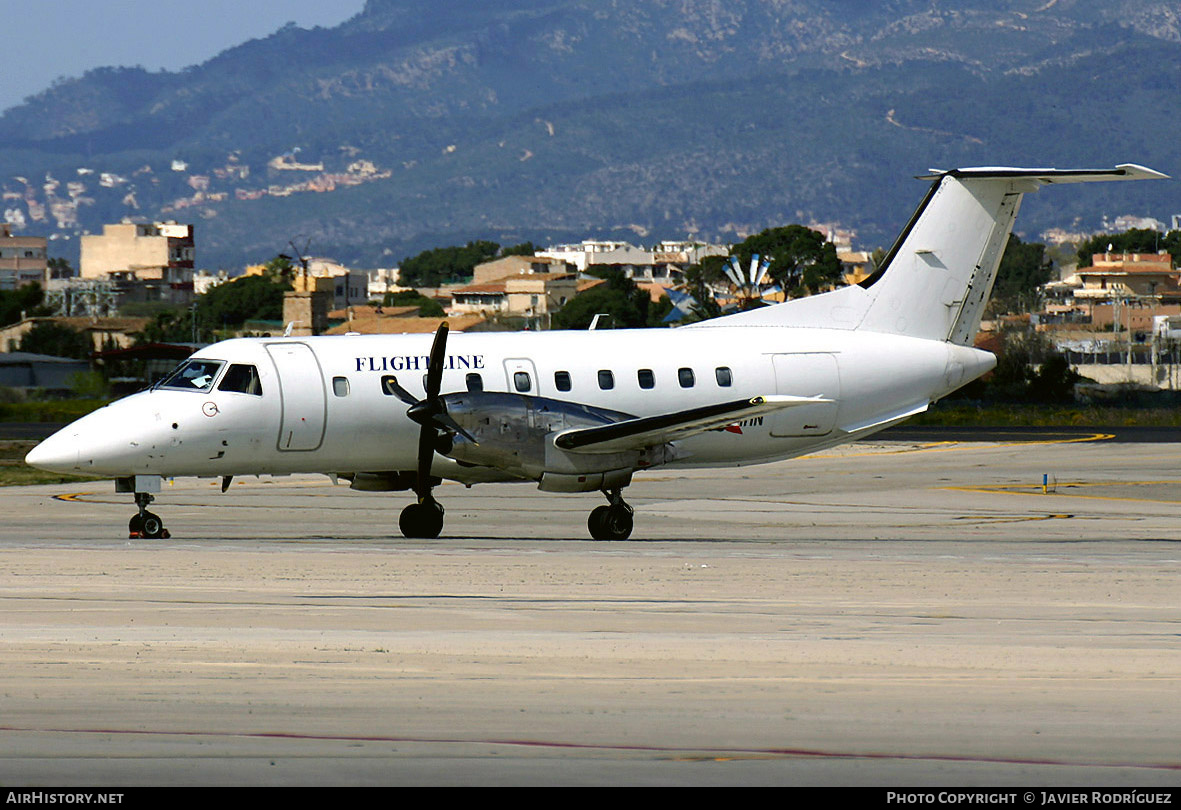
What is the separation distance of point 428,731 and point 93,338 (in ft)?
424

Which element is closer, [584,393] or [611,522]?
[611,522]

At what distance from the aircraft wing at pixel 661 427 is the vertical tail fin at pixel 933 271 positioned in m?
3.98

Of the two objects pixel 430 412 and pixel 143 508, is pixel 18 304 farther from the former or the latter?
pixel 430 412

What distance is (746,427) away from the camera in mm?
26625

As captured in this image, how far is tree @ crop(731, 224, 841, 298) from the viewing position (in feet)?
497

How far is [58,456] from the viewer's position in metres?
23.1

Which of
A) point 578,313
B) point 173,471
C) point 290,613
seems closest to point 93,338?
point 578,313

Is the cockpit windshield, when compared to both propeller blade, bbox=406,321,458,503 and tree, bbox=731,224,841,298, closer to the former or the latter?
propeller blade, bbox=406,321,458,503

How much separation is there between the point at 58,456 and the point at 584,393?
825 centimetres

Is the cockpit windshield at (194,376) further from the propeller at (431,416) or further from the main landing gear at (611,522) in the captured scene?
the main landing gear at (611,522)

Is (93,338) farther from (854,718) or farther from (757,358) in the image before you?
(854,718)

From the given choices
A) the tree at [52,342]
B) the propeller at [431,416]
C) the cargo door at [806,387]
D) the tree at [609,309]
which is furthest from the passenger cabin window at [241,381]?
the tree at [609,309]

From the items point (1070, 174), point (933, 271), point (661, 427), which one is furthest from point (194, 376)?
point (1070, 174)

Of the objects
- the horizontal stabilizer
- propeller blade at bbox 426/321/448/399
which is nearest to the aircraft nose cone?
propeller blade at bbox 426/321/448/399
